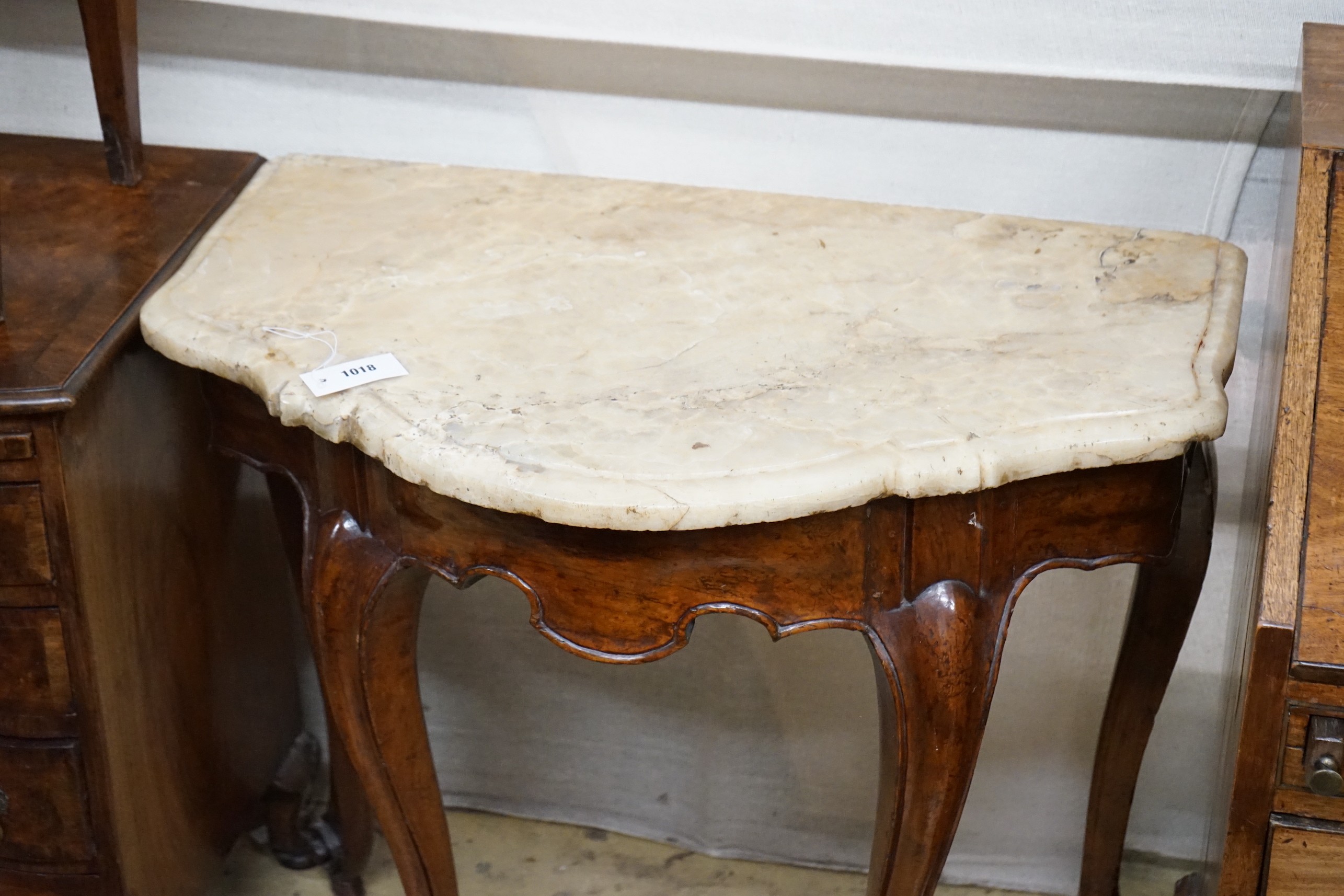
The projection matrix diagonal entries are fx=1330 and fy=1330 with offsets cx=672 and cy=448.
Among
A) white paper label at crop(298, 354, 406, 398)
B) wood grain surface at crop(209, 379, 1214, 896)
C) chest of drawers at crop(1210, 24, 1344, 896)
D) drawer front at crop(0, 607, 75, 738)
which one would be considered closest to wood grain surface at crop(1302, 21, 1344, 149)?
chest of drawers at crop(1210, 24, 1344, 896)

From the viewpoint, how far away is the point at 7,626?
1071 millimetres

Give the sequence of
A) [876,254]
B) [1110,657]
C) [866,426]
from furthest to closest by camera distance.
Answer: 1. [1110,657]
2. [876,254]
3. [866,426]

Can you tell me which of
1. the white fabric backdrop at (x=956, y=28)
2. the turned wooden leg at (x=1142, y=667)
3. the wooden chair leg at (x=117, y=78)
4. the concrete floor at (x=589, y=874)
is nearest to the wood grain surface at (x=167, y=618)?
the concrete floor at (x=589, y=874)

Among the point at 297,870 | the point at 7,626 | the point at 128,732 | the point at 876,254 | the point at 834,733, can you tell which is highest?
the point at 876,254

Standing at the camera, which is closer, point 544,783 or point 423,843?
point 423,843

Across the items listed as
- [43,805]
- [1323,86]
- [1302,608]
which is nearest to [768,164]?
[1323,86]

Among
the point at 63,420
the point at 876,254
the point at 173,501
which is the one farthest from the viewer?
the point at 173,501

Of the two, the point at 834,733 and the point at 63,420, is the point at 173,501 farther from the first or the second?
the point at 834,733

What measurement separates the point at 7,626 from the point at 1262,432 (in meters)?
1.01

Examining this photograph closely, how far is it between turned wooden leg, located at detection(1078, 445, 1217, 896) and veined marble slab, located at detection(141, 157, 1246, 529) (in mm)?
156

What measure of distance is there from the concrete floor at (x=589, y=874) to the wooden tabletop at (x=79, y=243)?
774mm

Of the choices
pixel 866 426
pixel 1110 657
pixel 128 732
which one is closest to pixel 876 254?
Result: pixel 866 426

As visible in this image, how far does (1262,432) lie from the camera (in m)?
1.04

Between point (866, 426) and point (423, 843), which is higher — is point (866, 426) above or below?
above
